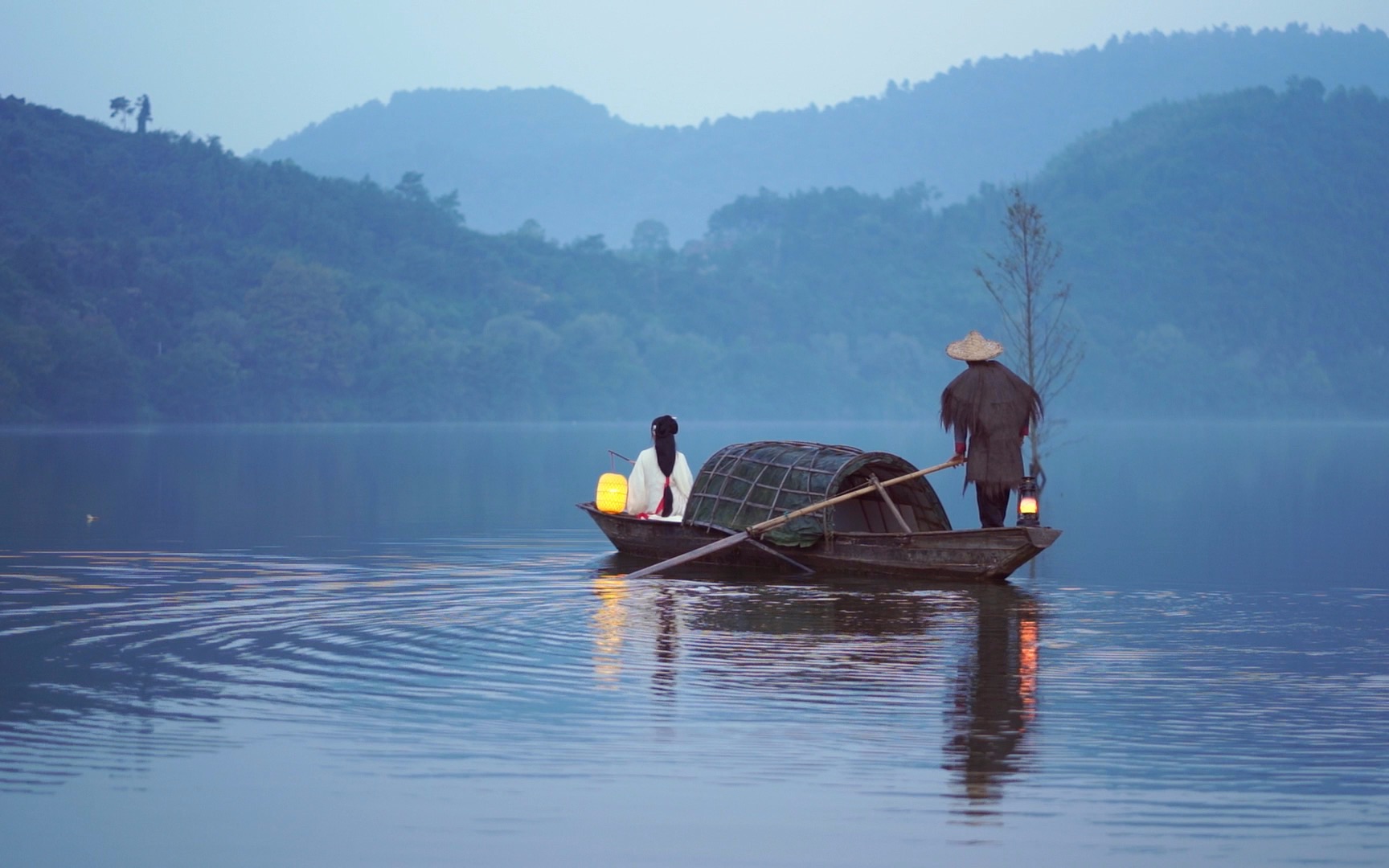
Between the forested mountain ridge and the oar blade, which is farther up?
the forested mountain ridge

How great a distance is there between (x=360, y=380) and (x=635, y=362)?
24.1m

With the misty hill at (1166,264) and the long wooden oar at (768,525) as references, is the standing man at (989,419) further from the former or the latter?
the misty hill at (1166,264)

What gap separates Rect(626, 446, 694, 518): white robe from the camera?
1983 centimetres

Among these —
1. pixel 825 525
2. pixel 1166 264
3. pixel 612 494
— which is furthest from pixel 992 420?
pixel 1166 264

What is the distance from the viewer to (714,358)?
438 ft

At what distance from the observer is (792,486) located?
60.1 ft

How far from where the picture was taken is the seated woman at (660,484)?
64.8 feet

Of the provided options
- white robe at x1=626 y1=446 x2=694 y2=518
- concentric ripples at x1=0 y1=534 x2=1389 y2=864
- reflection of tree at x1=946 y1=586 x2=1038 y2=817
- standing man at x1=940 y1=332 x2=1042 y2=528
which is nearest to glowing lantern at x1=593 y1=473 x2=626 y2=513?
white robe at x1=626 y1=446 x2=694 y2=518

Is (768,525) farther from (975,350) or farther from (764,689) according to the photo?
(764,689)

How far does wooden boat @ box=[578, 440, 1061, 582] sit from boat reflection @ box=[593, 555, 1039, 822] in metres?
0.26

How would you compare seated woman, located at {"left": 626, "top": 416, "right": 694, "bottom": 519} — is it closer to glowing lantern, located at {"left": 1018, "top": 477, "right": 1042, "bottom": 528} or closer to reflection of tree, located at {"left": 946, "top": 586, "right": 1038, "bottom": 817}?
glowing lantern, located at {"left": 1018, "top": 477, "right": 1042, "bottom": 528}

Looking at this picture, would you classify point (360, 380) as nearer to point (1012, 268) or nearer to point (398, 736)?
point (1012, 268)

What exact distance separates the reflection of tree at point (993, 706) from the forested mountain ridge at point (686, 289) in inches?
3003

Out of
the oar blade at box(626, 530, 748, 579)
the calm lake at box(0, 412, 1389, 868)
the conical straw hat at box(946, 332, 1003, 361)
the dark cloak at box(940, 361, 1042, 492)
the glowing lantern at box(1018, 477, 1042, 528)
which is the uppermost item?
the conical straw hat at box(946, 332, 1003, 361)
